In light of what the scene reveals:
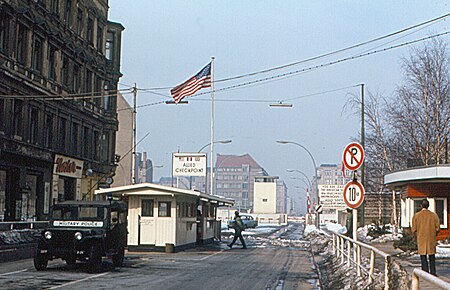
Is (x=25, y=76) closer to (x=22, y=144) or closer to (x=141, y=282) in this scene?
(x=22, y=144)

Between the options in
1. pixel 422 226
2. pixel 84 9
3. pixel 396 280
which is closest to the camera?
pixel 396 280

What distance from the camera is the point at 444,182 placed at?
3209cm

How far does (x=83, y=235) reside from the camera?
1944 cm

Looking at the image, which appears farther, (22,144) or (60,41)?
(60,41)

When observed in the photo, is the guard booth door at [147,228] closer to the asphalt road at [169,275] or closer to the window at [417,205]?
the asphalt road at [169,275]

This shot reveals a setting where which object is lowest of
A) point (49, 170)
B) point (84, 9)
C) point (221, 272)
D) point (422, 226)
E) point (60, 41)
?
point (221, 272)

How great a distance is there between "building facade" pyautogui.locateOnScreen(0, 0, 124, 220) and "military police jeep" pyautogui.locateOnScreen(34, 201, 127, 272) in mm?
12502

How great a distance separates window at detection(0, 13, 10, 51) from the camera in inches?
1266

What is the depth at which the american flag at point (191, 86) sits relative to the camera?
122 feet

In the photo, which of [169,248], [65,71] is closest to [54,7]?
[65,71]

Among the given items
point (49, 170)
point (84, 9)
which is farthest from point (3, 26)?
point (84, 9)

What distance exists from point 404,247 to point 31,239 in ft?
49.0

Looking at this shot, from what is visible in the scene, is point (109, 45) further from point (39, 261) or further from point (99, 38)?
point (39, 261)

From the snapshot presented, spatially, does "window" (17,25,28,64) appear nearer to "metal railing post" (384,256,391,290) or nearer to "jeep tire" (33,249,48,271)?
"jeep tire" (33,249,48,271)
